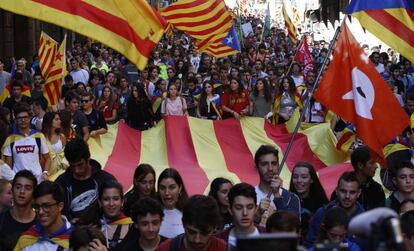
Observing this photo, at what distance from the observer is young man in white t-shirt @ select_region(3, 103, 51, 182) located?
8773 millimetres

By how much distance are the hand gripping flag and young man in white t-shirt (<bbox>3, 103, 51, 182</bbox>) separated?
259 cm

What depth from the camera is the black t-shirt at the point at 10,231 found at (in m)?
6.05

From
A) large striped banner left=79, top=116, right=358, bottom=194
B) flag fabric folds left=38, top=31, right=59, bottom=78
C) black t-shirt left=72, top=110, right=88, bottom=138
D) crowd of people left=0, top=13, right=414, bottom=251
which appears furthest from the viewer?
flag fabric folds left=38, top=31, right=59, bottom=78

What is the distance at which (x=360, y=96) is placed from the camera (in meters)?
8.09

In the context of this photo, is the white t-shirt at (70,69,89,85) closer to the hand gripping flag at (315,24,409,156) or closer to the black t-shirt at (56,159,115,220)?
the hand gripping flag at (315,24,409,156)

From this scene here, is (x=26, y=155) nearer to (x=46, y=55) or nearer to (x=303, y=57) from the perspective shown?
(x=46, y=55)

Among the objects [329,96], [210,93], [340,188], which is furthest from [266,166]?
[210,93]

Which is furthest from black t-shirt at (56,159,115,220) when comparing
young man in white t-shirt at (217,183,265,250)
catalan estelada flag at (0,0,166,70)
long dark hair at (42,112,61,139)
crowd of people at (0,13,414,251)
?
long dark hair at (42,112,61,139)

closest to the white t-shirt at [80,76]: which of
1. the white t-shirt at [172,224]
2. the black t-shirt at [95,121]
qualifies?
the black t-shirt at [95,121]

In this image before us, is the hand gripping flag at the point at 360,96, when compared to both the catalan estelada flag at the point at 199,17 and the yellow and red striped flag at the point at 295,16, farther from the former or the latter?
the yellow and red striped flag at the point at 295,16

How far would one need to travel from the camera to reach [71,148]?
284 inches

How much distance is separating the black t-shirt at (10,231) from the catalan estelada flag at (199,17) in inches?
410

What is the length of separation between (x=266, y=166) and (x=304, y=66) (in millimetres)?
13411

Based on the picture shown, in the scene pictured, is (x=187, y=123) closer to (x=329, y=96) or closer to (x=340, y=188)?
(x=329, y=96)
